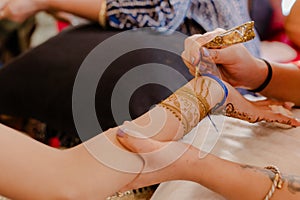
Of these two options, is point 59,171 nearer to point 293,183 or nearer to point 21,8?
point 293,183

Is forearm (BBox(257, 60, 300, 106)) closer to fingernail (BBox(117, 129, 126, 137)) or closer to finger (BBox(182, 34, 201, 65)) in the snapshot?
finger (BBox(182, 34, 201, 65))

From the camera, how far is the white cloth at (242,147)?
77 cm

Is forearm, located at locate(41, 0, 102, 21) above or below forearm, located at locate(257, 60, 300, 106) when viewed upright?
above

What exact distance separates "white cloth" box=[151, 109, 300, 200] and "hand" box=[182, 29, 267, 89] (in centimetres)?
9

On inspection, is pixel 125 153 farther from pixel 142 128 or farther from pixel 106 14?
pixel 106 14

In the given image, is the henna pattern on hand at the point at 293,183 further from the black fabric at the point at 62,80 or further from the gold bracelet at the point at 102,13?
the gold bracelet at the point at 102,13

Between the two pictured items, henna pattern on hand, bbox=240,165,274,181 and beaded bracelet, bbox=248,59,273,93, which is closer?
henna pattern on hand, bbox=240,165,274,181

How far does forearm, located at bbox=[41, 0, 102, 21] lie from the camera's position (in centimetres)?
112

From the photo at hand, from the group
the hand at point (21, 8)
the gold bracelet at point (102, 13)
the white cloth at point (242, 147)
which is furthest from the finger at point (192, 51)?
the hand at point (21, 8)

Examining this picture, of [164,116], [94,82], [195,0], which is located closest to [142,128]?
[164,116]

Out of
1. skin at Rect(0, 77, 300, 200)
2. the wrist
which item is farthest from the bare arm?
the wrist

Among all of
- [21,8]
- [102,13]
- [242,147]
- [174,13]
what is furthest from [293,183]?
[21,8]

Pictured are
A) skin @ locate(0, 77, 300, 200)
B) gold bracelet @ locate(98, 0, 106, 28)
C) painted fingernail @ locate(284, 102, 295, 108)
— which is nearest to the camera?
skin @ locate(0, 77, 300, 200)

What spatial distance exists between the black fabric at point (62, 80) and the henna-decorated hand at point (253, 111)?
118 mm
